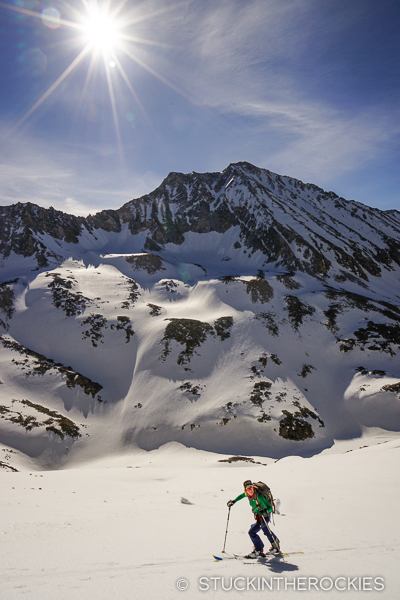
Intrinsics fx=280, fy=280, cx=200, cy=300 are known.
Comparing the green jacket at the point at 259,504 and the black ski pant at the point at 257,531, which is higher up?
the green jacket at the point at 259,504

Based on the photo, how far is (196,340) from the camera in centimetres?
5297

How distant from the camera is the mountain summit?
37188 millimetres

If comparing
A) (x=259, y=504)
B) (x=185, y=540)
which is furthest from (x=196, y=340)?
(x=259, y=504)

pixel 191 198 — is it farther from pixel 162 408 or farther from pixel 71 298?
pixel 162 408

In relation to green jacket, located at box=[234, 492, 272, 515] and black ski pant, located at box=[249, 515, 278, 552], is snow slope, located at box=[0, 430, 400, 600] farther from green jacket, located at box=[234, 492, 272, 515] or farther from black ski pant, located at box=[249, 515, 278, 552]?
green jacket, located at box=[234, 492, 272, 515]

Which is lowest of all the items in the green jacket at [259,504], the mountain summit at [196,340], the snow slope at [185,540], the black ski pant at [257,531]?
the snow slope at [185,540]

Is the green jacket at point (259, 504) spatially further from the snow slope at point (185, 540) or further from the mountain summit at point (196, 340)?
the mountain summit at point (196, 340)

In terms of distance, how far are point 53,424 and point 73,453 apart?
4828 mm

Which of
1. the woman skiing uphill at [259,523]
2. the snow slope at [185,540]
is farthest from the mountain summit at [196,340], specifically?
the woman skiing uphill at [259,523]

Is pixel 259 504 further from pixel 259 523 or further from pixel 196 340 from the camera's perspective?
pixel 196 340

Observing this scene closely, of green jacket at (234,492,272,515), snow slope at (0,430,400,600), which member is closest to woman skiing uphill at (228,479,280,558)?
green jacket at (234,492,272,515)

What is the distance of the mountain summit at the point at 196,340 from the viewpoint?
37.2 m

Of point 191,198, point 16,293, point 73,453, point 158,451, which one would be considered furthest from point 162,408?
point 191,198

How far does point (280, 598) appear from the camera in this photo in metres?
4.63
